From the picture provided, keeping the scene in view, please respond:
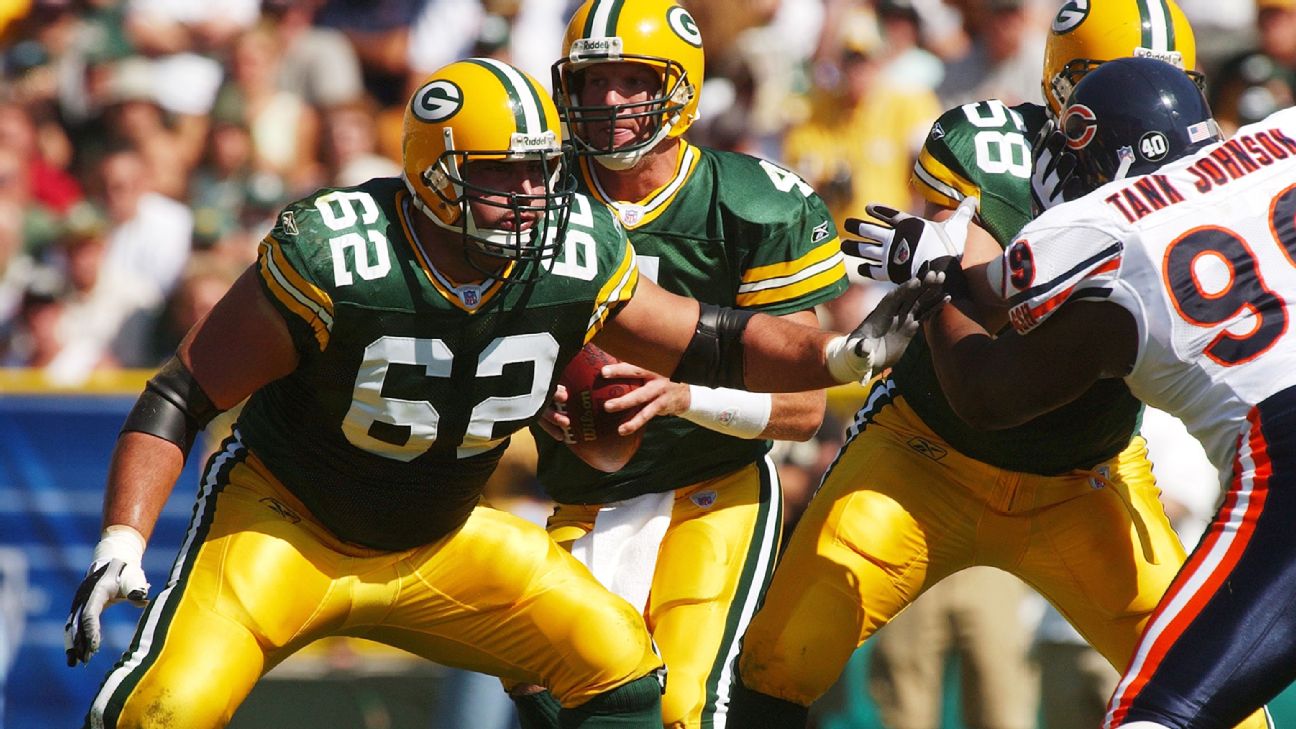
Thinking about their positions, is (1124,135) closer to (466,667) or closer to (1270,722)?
(1270,722)

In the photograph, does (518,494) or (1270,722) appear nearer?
(1270,722)

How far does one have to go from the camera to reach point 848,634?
13.5ft

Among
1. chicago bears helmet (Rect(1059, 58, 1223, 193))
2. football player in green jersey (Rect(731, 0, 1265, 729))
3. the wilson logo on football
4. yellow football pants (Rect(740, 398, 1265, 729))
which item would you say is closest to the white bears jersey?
chicago bears helmet (Rect(1059, 58, 1223, 193))

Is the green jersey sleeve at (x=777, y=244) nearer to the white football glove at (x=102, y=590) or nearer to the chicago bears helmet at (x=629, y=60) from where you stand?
the chicago bears helmet at (x=629, y=60)

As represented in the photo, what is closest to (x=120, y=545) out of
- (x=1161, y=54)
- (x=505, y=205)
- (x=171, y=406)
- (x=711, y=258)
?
(x=171, y=406)

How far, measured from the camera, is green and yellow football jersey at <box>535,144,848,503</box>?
4410 millimetres

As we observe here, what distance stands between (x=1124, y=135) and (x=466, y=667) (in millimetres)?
1870

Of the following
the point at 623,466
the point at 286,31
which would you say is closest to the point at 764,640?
the point at 623,466

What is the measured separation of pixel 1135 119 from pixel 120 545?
2.16 metres

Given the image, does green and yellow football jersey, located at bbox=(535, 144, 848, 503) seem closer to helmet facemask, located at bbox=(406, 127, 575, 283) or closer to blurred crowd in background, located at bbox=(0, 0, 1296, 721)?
helmet facemask, located at bbox=(406, 127, 575, 283)

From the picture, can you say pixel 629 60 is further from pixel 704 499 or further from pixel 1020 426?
pixel 1020 426

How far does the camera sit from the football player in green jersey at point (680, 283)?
4352 mm

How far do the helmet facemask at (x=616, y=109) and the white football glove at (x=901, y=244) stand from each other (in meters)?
0.70

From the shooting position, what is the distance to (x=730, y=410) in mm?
4293
